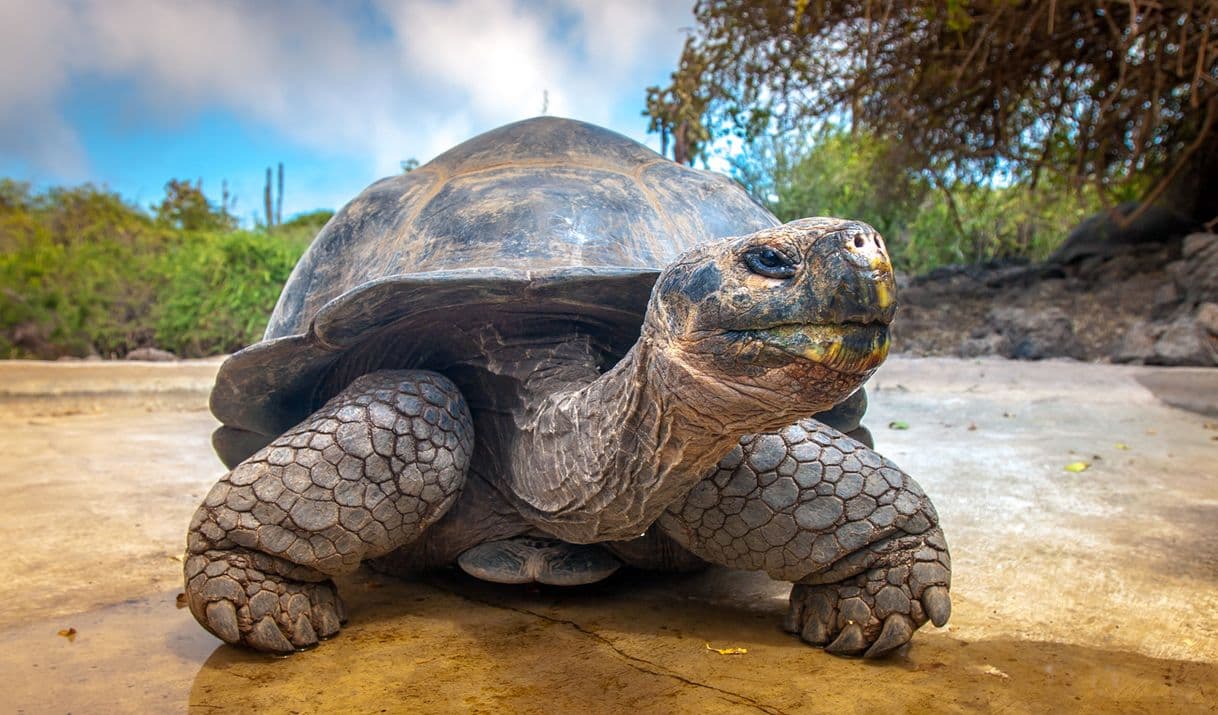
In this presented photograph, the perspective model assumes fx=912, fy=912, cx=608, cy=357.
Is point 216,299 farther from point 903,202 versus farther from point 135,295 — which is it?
point 903,202

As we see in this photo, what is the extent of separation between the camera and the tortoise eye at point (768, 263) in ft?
4.10

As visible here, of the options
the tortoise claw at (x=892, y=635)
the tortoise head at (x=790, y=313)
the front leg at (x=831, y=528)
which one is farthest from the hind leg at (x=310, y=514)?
the tortoise claw at (x=892, y=635)

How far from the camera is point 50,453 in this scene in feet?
14.4

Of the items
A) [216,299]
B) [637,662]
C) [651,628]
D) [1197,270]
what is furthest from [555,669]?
[216,299]

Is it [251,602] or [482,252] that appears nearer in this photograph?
[251,602]

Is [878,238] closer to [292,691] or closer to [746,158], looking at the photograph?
[292,691]

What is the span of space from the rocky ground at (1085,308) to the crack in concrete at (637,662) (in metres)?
6.73

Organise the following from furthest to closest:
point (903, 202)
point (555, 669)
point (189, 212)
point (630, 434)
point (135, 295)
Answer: point (189, 212)
point (135, 295)
point (903, 202)
point (555, 669)
point (630, 434)

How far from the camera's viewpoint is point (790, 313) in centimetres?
122

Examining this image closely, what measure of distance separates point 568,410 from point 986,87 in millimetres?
8271

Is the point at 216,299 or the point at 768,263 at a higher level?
the point at 216,299

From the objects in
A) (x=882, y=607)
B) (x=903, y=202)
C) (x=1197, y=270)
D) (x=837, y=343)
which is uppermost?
(x=903, y=202)

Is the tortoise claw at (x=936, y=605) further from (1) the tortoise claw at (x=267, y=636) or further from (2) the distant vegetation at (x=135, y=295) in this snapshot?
(2) the distant vegetation at (x=135, y=295)

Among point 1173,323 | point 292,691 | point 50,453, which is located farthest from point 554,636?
point 1173,323
